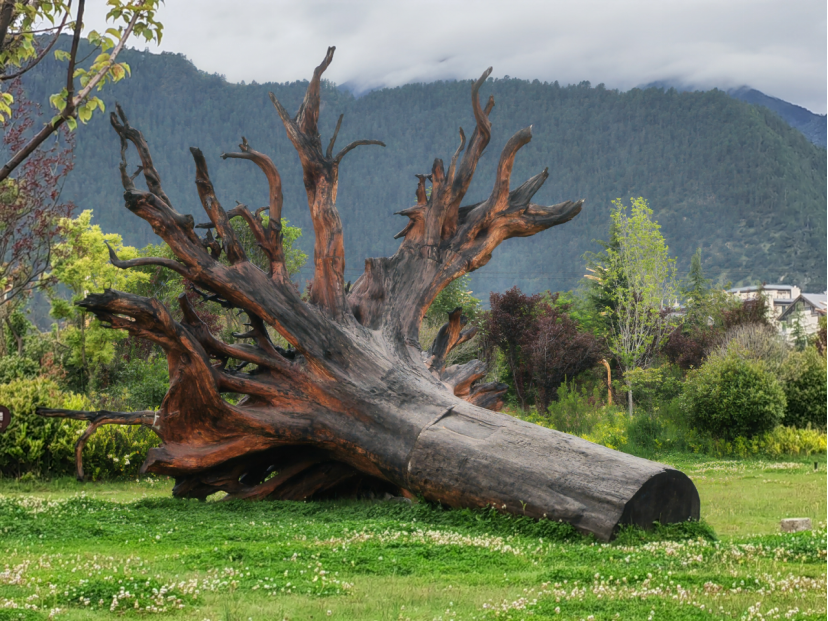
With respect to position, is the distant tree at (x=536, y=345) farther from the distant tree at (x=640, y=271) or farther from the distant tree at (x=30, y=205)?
the distant tree at (x=30, y=205)

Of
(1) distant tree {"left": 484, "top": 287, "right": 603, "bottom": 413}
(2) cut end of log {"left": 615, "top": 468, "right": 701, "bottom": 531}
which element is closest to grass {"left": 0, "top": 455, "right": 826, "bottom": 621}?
(2) cut end of log {"left": 615, "top": 468, "right": 701, "bottom": 531}

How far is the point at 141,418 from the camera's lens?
1091 centimetres

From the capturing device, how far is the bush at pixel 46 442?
13.3 m

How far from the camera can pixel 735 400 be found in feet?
64.1

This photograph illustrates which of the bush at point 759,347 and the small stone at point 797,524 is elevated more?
the bush at point 759,347

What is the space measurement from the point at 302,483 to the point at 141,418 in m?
2.55

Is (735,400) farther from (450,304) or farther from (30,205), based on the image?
(450,304)

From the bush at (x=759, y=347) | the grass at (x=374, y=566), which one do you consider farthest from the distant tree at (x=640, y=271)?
the grass at (x=374, y=566)

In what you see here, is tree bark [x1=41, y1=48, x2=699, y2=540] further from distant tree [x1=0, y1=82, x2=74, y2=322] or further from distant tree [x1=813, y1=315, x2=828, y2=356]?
distant tree [x1=813, y1=315, x2=828, y2=356]

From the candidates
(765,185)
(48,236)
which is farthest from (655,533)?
(765,185)

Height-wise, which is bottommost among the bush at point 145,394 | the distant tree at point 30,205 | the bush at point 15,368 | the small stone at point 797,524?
the small stone at point 797,524

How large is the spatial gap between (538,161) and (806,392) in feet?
376

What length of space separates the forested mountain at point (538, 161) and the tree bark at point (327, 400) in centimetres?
6648

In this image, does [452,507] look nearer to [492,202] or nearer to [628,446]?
[492,202]
